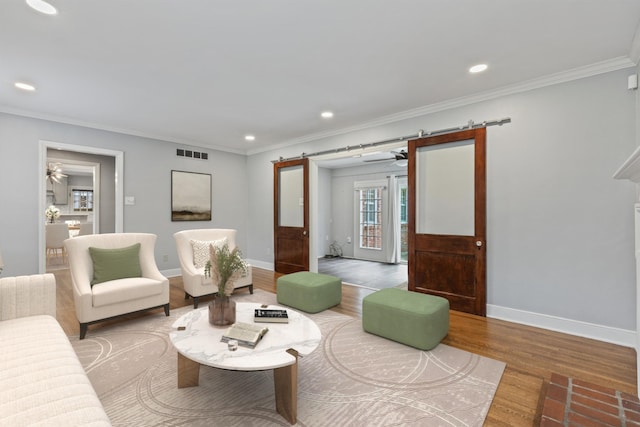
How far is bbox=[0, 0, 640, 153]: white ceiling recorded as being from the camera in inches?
80.1

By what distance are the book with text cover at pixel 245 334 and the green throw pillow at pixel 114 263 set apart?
201cm

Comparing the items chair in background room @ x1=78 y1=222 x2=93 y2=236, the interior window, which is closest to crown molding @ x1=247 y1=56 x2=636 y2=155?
chair in background room @ x1=78 y1=222 x2=93 y2=236

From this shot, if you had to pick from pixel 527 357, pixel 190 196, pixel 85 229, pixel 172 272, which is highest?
pixel 190 196

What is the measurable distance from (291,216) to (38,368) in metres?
4.36

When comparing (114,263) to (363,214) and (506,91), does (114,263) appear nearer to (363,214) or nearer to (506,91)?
(506,91)

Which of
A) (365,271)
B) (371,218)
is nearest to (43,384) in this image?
(365,271)

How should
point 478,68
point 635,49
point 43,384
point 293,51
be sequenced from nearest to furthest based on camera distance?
point 43,384, point 635,49, point 293,51, point 478,68

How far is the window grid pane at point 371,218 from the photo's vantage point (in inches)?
292

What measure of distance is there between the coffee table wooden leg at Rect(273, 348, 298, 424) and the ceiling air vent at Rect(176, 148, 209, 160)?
494 cm

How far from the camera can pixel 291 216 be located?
221 inches

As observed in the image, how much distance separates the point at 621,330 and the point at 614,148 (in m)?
A: 1.65

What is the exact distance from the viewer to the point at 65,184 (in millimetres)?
10016

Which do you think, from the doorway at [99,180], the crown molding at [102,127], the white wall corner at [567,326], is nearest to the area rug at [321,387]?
the white wall corner at [567,326]

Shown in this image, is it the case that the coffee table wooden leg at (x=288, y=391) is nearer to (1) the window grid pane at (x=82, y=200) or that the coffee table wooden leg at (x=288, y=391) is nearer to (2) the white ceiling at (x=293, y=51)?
(2) the white ceiling at (x=293, y=51)
